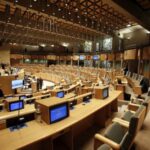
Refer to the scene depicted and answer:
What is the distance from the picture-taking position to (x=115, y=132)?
2.79 meters

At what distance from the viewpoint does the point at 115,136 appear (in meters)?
2.72

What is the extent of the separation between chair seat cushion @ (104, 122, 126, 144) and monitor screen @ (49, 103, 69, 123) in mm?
866

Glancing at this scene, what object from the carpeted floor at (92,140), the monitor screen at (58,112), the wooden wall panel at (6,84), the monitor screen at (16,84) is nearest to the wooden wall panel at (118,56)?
the monitor screen at (16,84)

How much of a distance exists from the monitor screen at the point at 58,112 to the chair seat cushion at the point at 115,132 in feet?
2.84

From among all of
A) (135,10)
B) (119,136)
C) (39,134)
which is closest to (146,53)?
(135,10)

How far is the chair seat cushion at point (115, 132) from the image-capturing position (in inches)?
104

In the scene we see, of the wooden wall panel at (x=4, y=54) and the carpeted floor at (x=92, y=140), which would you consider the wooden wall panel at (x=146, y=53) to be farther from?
the wooden wall panel at (x=4, y=54)

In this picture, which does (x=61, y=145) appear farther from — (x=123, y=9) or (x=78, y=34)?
(x=78, y=34)

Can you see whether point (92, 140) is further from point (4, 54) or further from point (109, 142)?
point (4, 54)

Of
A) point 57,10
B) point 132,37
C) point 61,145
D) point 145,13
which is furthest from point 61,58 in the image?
point 61,145

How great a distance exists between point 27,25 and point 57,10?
310 centimetres

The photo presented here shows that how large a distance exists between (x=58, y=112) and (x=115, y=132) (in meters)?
1.10

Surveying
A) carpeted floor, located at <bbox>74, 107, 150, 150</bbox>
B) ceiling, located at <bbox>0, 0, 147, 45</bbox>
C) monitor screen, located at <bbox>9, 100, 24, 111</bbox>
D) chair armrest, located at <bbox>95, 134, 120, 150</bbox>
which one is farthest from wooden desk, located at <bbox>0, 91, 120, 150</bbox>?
ceiling, located at <bbox>0, 0, 147, 45</bbox>

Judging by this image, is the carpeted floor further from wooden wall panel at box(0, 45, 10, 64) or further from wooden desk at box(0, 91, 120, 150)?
wooden wall panel at box(0, 45, 10, 64)
